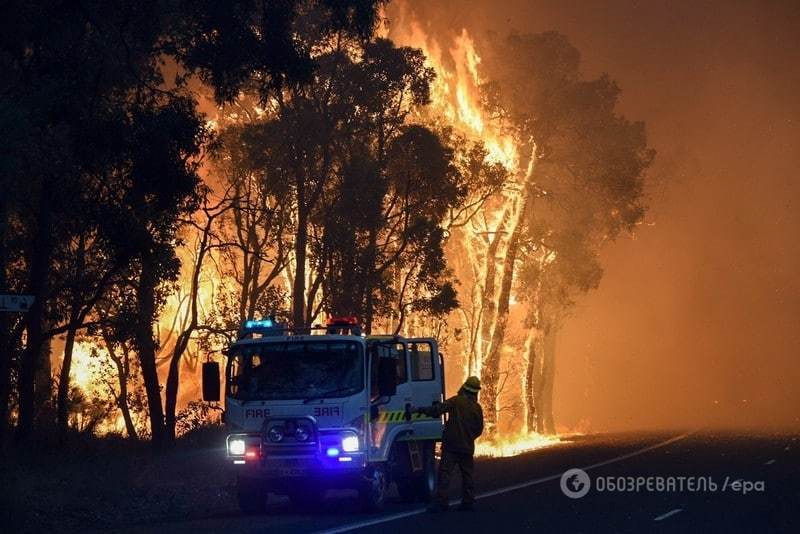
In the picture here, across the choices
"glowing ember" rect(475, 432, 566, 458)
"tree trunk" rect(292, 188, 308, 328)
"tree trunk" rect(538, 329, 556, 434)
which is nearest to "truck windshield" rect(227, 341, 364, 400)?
"glowing ember" rect(475, 432, 566, 458)

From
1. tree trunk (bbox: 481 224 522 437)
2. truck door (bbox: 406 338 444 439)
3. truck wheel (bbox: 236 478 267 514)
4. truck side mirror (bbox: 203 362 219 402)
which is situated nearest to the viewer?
truck side mirror (bbox: 203 362 219 402)

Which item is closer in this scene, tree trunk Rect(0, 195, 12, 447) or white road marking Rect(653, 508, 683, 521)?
white road marking Rect(653, 508, 683, 521)

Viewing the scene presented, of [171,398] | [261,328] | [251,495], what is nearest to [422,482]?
[251,495]

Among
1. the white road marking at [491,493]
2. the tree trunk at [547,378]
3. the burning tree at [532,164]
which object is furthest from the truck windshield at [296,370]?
the tree trunk at [547,378]

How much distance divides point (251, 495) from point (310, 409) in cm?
198

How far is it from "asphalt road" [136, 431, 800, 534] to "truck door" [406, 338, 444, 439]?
1277 millimetres

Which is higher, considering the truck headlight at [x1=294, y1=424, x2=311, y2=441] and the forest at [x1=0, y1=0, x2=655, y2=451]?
the forest at [x1=0, y1=0, x2=655, y2=451]

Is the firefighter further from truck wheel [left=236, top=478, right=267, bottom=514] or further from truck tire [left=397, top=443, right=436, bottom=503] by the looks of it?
truck wheel [left=236, top=478, right=267, bottom=514]

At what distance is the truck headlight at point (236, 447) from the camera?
2061cm

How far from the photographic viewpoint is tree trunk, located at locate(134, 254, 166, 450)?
34.7 metres

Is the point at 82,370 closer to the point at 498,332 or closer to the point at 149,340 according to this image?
the point at 498,332

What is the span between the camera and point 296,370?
67.9ft

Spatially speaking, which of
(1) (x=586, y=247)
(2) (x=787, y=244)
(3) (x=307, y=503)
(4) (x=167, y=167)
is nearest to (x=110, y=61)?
(4) (x=167, y=167)

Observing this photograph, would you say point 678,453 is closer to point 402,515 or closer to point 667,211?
point 402,515
